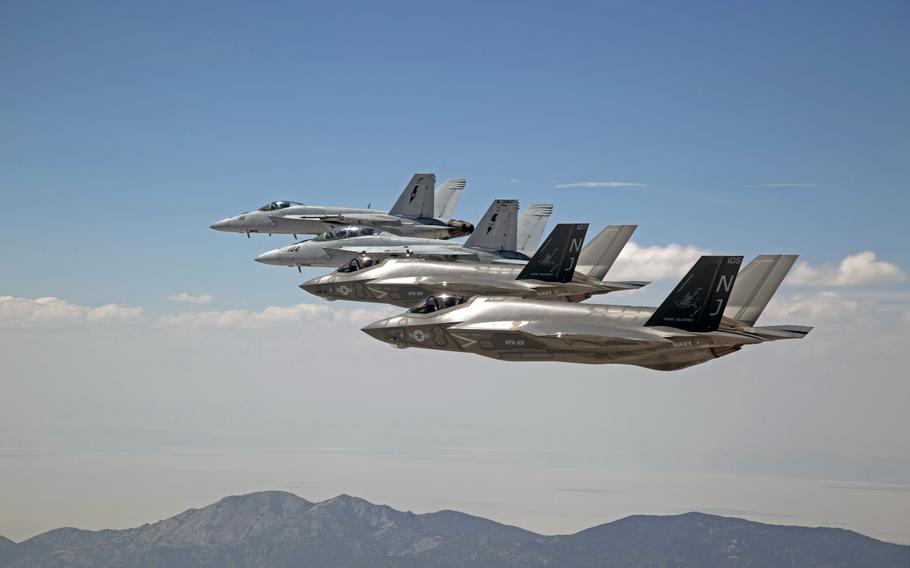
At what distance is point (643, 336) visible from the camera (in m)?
47.4

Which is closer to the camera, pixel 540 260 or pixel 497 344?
pixel 497 344

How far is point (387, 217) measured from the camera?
9338cm

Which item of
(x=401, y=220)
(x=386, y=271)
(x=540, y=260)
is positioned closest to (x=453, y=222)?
(x=401, y=220)

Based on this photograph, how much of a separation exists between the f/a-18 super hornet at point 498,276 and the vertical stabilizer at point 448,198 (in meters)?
25.1

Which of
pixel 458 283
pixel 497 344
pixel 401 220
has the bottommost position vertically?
pixel 497 344

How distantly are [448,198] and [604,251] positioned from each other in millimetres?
34651

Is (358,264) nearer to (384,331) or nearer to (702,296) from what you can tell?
(384,331)

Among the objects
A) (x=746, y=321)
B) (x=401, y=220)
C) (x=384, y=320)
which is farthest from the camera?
(x=401, y=220)

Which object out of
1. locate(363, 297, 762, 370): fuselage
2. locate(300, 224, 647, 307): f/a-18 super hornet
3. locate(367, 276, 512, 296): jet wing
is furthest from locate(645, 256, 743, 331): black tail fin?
locate(367, 276, 512, 296): jet wing

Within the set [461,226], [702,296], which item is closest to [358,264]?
[461,226]

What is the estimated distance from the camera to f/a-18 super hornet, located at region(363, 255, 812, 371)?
1816 inches

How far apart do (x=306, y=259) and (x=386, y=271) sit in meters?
15.6

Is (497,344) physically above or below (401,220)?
below

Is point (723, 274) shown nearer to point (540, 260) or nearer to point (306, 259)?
point (540, 260)
